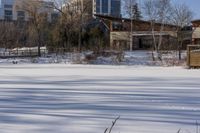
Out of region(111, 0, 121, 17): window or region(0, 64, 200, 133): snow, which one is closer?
region(0, 64, 200, 133): snow

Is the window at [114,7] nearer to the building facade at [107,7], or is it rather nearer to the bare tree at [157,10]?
the building facade at [107,7]

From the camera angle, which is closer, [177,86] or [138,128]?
[138,128]

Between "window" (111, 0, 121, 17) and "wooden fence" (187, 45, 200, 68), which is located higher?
"window" (111, 0, 121, 17)

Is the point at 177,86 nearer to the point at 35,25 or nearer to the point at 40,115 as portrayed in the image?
the point at 40,115

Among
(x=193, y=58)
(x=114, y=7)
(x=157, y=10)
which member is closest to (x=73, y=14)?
(x=157, y=10)

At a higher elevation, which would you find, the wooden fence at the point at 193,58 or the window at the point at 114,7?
the window at the point at 114,7

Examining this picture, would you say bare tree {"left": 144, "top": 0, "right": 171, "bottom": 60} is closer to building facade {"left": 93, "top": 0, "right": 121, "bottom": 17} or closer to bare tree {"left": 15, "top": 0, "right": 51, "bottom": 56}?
bare tree {"left": 15, "top": 0, "right": 51, "bottom": 56}

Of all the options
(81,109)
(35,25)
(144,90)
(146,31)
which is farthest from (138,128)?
(146,31)

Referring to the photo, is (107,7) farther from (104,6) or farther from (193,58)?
(193,58)

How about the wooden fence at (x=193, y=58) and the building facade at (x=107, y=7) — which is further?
the building facade at (x=107, y=7)

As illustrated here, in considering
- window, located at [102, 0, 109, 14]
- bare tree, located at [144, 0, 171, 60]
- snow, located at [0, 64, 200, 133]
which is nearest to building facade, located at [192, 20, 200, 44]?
bare tree, located at [144, 0, 171, 60]

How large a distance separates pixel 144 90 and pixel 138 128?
424cm

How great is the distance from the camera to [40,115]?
6477 mm

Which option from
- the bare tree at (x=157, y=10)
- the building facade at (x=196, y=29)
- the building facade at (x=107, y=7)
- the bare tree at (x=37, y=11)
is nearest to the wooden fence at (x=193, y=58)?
the bare tree at (x=157, y=10)
